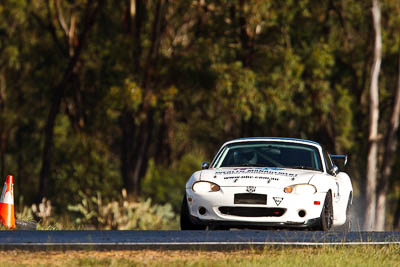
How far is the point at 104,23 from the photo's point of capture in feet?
120

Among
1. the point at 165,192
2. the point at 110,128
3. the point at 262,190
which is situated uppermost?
the point at 262,190

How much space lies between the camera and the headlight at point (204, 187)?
1222cm

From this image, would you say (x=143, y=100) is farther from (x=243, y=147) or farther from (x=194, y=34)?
(x=243, y=147)

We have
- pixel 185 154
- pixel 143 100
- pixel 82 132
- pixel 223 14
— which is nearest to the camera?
pixel 143 100

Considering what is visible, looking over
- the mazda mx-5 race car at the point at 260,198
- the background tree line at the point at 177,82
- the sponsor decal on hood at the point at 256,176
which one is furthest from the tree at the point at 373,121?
the sponsor decal on hood at the point at 256,176

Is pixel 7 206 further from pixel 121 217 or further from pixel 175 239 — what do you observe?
pixel 121 217

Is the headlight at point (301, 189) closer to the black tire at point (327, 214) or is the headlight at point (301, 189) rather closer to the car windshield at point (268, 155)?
the black tire at point (327, 214)

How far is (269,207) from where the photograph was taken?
39.3 feet

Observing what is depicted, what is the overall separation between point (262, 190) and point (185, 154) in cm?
3645

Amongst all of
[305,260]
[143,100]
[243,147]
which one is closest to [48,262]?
[305,260]

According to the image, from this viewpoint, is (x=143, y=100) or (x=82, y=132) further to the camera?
(x=82, y=132)

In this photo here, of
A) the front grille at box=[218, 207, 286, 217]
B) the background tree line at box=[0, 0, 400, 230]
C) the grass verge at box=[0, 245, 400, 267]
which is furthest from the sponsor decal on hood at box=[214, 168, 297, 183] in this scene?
the background tree line at box=[0, 0, 400, 230]

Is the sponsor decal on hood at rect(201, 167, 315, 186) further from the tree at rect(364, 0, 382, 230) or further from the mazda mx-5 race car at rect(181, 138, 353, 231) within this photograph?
the tree at rect(364, 0, 382, 230)

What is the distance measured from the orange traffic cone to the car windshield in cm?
256
